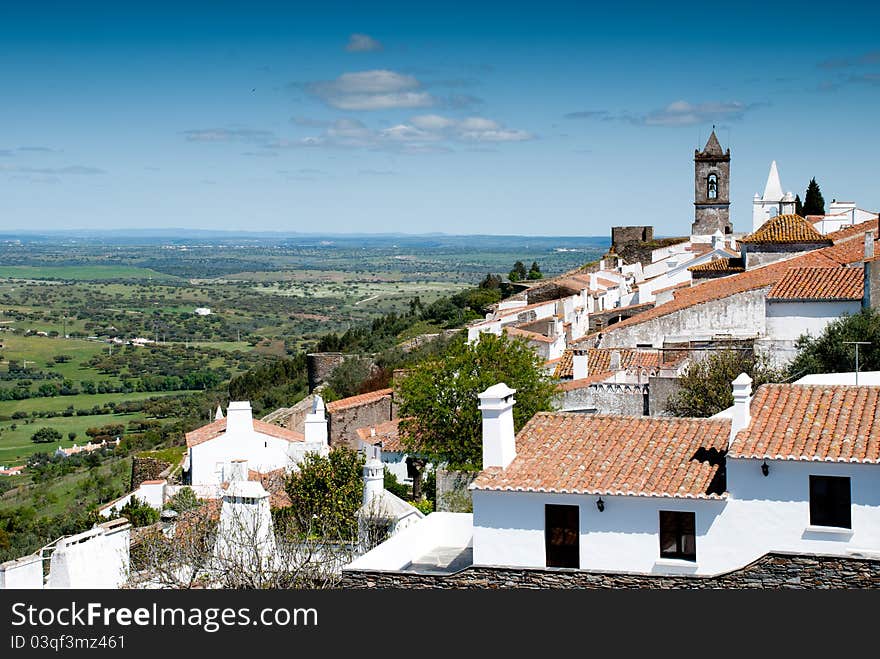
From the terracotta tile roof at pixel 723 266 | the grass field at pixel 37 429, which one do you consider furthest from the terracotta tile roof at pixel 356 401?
the grass field at pixel 37 429

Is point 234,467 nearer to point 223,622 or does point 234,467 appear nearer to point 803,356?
point 803,356

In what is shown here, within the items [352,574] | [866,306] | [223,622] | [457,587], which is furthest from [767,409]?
[866,306]

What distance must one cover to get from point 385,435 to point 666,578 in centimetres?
1732

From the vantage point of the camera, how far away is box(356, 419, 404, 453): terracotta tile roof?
2861 cm

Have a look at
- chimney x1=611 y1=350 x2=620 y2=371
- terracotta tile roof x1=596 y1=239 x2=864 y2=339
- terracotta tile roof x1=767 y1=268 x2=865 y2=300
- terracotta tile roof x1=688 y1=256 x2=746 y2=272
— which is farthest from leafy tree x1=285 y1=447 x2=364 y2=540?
terracotta tile roof x1=688 y1=256 x2=746 y2=272

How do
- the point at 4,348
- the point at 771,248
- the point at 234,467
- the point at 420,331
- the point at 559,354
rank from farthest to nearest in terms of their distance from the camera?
the point at 4,348 < the point at 420,331 < the point at 771,248 < the point at 559,354 < the point at 234,467

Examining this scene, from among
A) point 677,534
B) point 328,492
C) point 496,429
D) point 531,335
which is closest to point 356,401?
point 531,335

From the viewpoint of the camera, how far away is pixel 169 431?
5753cm

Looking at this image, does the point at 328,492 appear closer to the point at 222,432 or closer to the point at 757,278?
the point at 222,432

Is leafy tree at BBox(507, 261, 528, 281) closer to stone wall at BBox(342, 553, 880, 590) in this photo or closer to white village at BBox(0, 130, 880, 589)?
white village at BBox(0, 130, 880, 589)

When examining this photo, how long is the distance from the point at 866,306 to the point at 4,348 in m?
122

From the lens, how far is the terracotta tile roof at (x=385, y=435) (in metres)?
28.6

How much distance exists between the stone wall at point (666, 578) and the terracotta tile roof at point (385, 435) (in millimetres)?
13827

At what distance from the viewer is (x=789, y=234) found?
4000 cm
